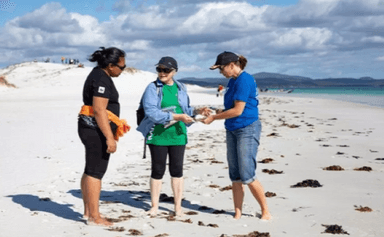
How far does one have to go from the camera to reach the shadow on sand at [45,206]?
596cm

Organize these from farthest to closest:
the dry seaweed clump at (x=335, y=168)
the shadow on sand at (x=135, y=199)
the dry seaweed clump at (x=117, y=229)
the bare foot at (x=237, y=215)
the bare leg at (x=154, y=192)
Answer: the dry seaweed clump at (x=335, y=168)
the shadow on sand at (x=135, y=199)
the bare leg at (x=154, y=192)
the bare foot at (x=237, y=215)
the dry seaweed clump at (x=117, y=229)

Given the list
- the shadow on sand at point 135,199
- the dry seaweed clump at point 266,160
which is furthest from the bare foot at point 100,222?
the dry seaweed clump at point 266,160

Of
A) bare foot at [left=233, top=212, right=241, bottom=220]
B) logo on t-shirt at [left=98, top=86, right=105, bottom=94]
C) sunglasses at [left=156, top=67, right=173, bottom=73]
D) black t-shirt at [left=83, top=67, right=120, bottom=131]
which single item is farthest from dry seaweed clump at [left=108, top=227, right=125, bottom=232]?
sunglasses at [left=156, top=67, right=173, bottom=73]

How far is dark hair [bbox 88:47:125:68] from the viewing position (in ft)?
17.2

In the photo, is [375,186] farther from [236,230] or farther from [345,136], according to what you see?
[345,136]

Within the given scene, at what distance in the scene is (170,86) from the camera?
583cm

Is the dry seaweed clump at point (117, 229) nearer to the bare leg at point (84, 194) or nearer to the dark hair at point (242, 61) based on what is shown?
the bare leg at point (84, 194)

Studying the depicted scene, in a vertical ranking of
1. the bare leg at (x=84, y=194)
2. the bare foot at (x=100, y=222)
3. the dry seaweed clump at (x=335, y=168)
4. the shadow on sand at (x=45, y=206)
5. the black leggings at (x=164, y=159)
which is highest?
the black leggings at (x=164, y=159)

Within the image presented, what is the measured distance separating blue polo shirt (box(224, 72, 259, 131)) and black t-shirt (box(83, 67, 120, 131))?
1349 mm

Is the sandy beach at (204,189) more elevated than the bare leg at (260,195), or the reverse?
the bare leg at (260,195)

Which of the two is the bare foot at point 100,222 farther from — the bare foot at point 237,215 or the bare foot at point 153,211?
the bare foot at point 237,215

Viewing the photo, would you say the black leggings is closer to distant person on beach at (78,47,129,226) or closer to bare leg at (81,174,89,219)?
distant person on beach at (78,47,129,226)

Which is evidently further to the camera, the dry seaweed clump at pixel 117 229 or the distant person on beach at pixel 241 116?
the distant person on beach at pixel 241 116

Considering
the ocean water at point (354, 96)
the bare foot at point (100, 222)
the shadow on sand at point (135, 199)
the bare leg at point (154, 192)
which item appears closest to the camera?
the bare foot at point (100, 222)
